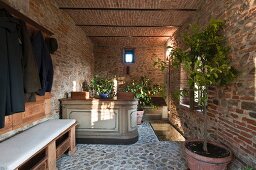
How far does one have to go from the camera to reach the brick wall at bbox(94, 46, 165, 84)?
711 centimetres

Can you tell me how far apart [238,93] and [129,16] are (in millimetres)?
2799

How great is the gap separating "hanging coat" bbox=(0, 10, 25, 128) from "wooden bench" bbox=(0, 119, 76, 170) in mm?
313

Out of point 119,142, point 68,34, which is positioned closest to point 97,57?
point 68,34

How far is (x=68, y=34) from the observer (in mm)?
4152

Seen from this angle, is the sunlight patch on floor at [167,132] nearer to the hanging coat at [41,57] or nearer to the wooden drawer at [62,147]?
the wooden drawer at [62,147]

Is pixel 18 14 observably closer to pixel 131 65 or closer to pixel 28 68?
pixel 28 68

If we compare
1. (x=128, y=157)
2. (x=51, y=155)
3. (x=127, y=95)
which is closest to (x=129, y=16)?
(x=127, y=95)

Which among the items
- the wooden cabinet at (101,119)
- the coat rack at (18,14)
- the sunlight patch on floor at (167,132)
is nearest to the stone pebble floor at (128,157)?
the wooden cabinet at (101,119)

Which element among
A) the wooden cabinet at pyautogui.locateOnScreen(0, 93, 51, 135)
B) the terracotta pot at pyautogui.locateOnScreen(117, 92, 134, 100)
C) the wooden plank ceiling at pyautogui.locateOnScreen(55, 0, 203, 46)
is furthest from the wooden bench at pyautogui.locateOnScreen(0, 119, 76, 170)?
the wooden plank ceiling at pyautogui.locateOnScreen(55, 0, 203, 46)

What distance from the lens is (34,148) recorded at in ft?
6.15

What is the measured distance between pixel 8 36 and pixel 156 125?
478 cm

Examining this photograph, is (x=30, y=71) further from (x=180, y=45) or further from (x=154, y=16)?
(x=180, y=45)

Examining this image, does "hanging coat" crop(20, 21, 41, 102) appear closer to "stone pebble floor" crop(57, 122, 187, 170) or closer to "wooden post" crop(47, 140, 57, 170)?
"wooden post" crop(47, 140, 57, 170)

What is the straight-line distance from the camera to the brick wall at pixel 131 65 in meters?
7.11
